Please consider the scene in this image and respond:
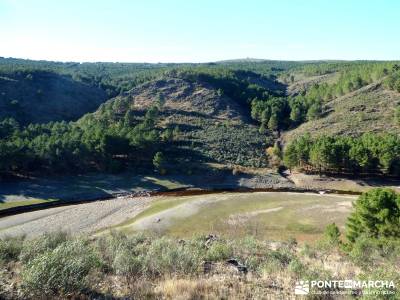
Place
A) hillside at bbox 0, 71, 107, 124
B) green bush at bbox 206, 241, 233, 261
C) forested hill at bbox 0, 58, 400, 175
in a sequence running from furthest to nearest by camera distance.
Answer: hillside at bbox 0, 71, 107, 124 < forested hill at bbox 0, 58, 400, 175 < green bush at bbox 206, 241, 233, 261

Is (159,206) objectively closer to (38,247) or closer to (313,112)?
(38,247)

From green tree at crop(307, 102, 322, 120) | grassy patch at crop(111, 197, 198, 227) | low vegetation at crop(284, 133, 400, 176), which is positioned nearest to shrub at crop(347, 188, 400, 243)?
grassy patch at crop(111, 197, 198, 227)

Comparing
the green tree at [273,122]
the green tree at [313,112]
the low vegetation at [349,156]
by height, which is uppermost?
the green tree at [313,112]

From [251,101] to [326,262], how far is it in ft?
438

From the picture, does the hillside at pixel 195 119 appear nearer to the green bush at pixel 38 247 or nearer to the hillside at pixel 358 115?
the hillside at pixel 358 115

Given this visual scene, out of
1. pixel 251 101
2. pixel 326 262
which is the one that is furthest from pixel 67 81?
pixel 326 262

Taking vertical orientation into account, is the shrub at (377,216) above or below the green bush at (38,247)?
below

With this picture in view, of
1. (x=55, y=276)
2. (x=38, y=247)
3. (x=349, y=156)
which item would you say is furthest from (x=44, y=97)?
(x=55, y=276)

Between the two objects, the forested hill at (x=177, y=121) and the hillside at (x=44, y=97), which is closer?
the forested hill at (x=177, y=121)

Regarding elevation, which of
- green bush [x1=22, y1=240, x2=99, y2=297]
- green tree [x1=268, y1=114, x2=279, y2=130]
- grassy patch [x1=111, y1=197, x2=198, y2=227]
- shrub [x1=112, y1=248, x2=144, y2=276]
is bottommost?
grassy patch [x1=111, y1=197, x2=198, y2=227]

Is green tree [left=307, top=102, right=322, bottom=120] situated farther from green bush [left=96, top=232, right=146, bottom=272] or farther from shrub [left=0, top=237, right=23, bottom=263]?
shrub [left=0, top=237, right=23, bottom=263]

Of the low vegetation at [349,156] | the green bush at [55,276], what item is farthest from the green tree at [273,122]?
the green bush at [55,276]

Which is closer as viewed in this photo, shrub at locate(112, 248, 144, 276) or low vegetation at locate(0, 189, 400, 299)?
low vegetation at locate(0, 189, 400, 299)

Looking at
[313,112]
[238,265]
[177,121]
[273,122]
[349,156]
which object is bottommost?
[349,156]
